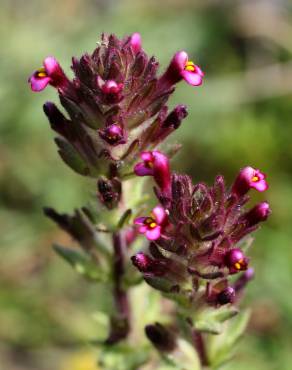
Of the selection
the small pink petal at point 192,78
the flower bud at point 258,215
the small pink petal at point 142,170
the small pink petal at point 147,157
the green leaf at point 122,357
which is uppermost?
the small pink petal at point 192,78

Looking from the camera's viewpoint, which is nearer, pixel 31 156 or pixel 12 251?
pixel 12 251

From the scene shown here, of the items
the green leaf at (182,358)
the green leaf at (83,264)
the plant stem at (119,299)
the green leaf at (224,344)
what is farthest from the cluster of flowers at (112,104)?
the green leaf at (224,344)

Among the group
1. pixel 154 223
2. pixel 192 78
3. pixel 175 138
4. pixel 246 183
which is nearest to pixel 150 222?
pixel 154 223

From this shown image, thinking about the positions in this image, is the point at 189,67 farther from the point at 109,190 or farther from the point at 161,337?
the point at 161,337

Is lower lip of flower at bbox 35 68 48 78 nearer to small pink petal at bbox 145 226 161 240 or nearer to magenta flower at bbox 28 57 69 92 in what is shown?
magenta flower at bbox 28 57 69 92

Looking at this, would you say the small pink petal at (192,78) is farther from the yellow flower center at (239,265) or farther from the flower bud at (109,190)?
the yellow flower center at (239,265)

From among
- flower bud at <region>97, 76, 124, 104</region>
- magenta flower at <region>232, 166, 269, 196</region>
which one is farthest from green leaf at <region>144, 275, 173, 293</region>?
flower bud at <region>97, 76, 124, 104</region>

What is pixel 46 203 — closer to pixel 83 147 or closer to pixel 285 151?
pixel 285 151

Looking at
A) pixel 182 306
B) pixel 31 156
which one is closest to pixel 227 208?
pixel 182 306
